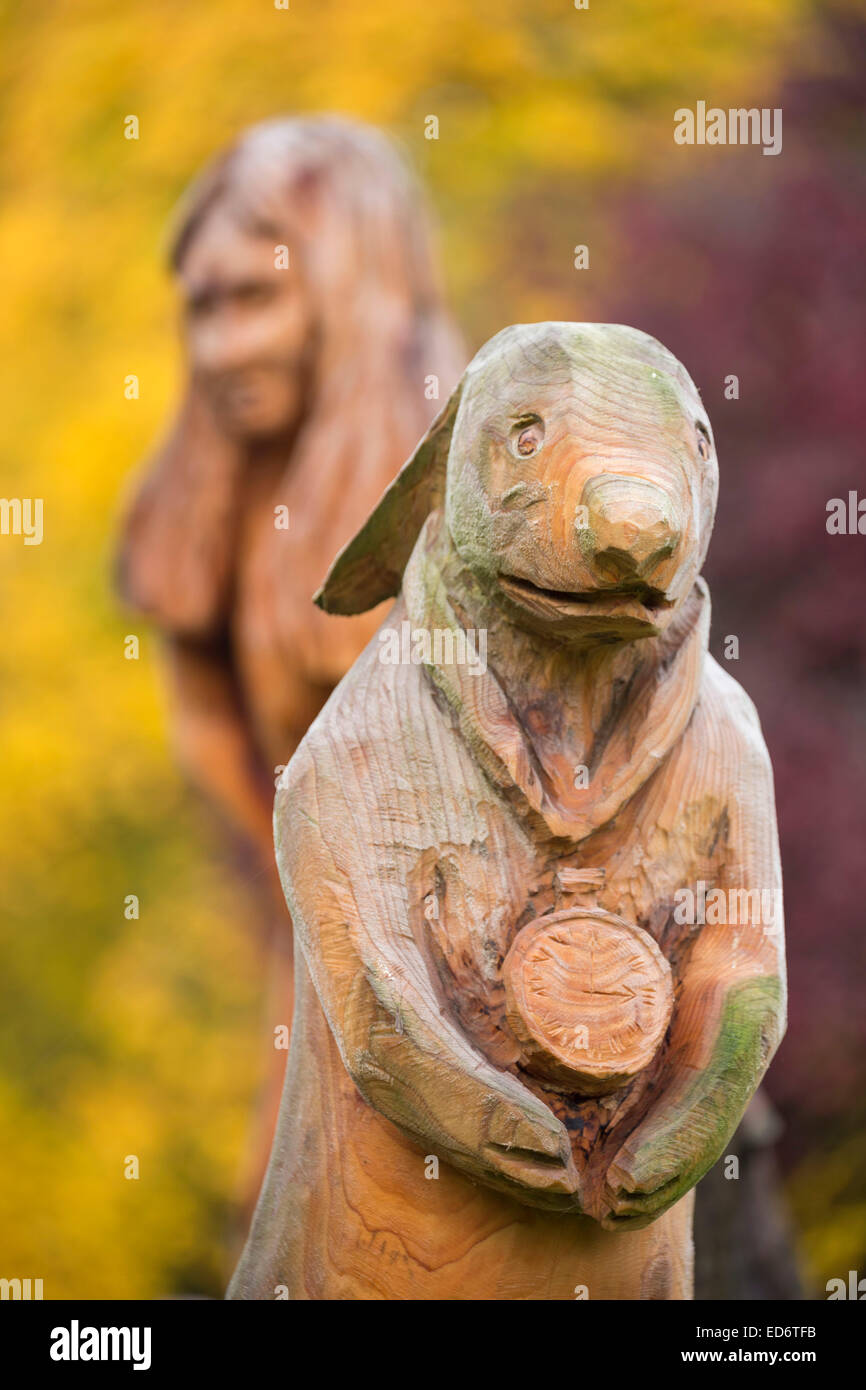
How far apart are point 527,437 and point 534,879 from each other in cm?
58

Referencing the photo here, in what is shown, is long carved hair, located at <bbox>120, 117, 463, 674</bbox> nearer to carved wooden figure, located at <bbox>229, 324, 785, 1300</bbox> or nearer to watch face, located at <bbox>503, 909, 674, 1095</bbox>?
carved wooden figure, located at <bbox>229, 324, 785, 1300</bbox>

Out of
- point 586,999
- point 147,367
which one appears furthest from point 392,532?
point 147,367

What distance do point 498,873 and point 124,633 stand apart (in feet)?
24.1

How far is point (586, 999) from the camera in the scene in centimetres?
270

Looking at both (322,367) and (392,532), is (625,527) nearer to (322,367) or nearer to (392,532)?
(392,532)

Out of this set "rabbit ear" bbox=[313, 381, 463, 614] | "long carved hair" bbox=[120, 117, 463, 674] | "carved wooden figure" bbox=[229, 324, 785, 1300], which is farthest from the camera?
"long carved hair" bbox=[120, 117, 463, 674]

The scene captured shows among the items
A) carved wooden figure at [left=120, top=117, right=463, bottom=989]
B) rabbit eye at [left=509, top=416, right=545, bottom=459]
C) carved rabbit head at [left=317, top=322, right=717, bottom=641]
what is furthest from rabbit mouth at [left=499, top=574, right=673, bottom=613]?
carved wooden figure at [left=120, top=117, right=463, bottom=989]

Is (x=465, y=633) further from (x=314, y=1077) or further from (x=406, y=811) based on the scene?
(x=314, y=1077)

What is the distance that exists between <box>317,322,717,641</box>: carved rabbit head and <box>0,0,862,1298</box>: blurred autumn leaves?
21.3ft

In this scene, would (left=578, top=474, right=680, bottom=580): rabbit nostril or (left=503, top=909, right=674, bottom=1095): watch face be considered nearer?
(left=578, top=474, right=680, bottom=580): rabbit nostril

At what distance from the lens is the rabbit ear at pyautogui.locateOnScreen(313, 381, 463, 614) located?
2930mm

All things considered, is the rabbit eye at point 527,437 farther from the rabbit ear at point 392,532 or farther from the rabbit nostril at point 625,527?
the rabbit ear at point 392,532

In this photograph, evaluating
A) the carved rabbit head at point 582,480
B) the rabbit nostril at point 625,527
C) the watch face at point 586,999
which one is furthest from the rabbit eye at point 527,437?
the watch face at point 586,999

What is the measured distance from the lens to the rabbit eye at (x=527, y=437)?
2639 mm
